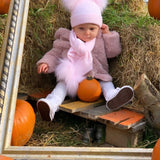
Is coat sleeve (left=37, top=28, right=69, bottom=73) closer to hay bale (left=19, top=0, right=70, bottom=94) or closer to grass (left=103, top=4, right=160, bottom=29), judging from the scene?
hay bale (left=19, top=0, right=70, bottom=94)

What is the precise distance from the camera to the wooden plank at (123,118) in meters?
2.06

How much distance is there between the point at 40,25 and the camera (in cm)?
277

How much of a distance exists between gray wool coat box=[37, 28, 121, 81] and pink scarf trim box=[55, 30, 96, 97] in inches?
2.8

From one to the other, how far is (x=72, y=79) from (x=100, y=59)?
0.35 m

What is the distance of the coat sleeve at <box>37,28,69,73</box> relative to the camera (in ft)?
8.50

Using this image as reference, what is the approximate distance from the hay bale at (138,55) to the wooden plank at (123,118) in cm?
31

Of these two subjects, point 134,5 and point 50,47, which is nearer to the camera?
point 50,47

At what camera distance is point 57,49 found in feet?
8.81

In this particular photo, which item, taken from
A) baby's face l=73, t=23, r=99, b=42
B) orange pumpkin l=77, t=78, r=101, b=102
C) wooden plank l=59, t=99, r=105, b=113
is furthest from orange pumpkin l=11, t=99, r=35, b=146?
baby's face l=73, t=23, r=99, b=42

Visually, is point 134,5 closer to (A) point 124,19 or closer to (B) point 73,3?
(A) point 124,19

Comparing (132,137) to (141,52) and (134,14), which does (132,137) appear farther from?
(134,14)

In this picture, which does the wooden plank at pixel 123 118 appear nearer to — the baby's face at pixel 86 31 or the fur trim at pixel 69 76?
the fur trim at pixel 69 76

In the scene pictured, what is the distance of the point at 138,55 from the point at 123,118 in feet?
2.02

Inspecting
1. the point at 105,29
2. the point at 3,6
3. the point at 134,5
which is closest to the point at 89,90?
the point at 105,29
